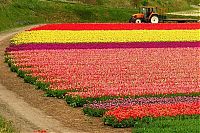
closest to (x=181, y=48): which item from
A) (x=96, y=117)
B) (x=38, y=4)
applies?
(x=96, y=117)

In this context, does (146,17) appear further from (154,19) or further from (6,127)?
(6,127)

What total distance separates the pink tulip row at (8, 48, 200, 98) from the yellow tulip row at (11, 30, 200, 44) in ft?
22.5

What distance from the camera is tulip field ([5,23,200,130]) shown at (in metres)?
19.1

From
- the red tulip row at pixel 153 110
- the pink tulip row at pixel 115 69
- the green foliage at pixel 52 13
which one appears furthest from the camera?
the green foliage at pixel 52 13

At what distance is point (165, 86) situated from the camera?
23.2 meters

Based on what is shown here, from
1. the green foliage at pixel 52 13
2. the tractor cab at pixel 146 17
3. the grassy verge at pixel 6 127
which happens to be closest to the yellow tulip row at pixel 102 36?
the green foliage at pixel 52 13

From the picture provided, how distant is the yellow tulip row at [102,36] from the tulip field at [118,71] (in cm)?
8

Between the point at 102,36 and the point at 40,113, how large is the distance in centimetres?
2673

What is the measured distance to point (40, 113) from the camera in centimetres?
1959

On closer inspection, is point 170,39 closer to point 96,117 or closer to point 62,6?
point 96,117

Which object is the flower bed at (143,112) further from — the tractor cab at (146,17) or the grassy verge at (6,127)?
the tractor cab at (146,17)

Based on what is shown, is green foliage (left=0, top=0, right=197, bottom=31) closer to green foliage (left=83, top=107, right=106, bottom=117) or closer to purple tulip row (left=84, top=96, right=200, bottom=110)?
purple tulip row (left=84, top=96, right=200, bottom=110)

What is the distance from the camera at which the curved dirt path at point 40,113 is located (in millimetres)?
17312

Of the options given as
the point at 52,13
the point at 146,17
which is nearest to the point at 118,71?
the point at 146,17
